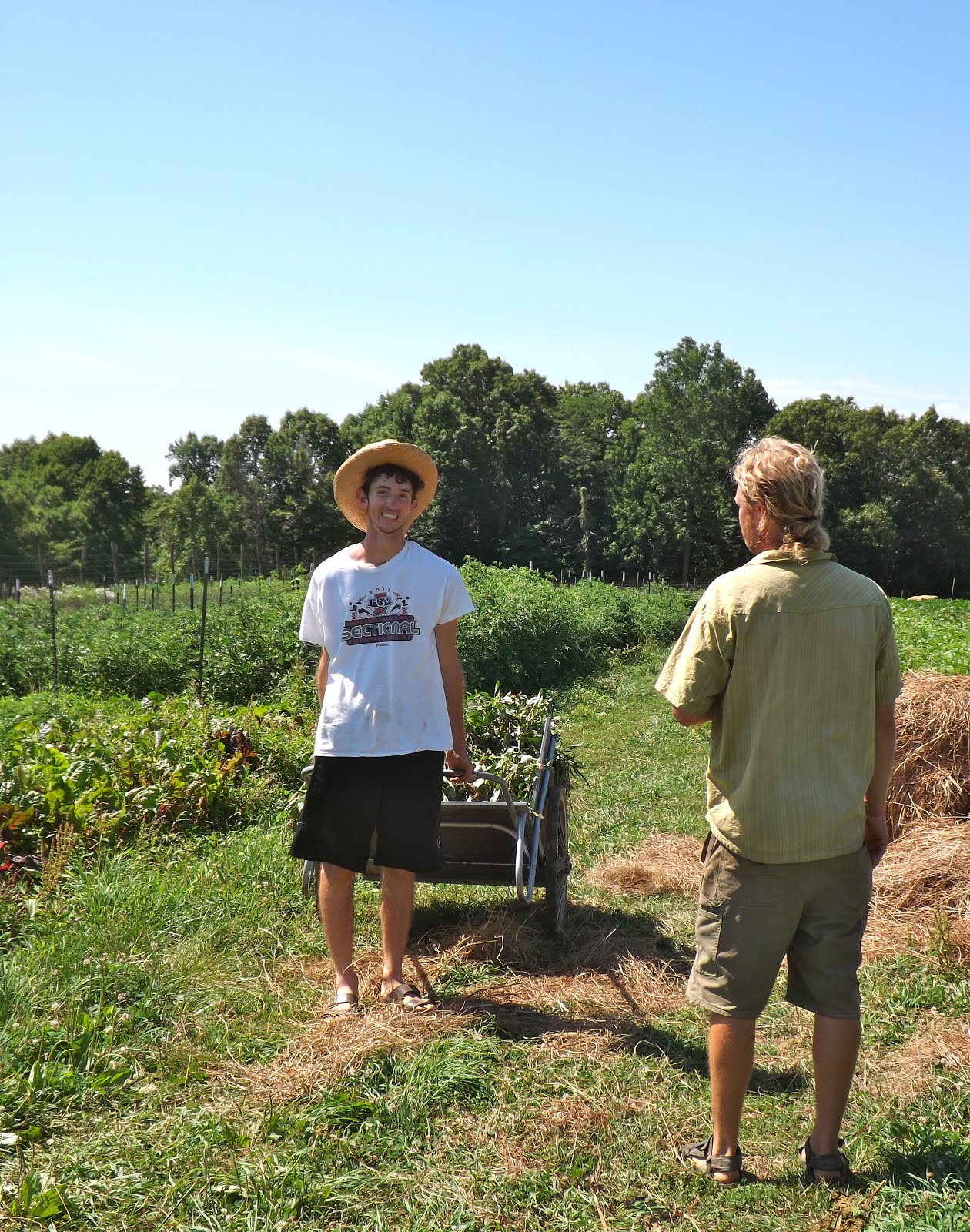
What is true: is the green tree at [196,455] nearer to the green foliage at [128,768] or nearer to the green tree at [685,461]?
the green tree at [685,461]

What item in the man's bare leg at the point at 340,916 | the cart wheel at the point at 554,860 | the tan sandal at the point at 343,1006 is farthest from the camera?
the cart wheel at the point at 554,860

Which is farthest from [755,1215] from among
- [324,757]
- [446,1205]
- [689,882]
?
[689,882]

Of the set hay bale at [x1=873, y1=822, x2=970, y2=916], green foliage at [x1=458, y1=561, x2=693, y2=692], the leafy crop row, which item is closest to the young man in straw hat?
hay bale at [x1=873, y1=822, x2=970, y2=916]

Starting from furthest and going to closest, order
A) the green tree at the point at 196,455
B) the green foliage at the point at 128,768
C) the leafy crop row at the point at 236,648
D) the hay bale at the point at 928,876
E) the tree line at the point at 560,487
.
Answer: the green tree at the point at 196,455 < the tree line at the point at 560,487 < the leafy crop row at the point at 236,648 < the green foliage at the point at 128,768 < the hay bale at the point at 928,876

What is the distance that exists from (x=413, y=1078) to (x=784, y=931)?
55.1 inches

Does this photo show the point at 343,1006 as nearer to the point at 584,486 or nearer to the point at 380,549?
the point at 380,549

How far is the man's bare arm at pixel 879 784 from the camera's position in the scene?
297 centimetres

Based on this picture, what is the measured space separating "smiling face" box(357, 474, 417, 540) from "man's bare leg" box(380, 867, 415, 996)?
Result: 136 cm

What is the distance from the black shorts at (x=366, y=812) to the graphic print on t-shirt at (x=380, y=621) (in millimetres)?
466

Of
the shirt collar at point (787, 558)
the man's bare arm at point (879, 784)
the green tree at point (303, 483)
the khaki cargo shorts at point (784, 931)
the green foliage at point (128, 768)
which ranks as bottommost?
the green foliage at point (128, 768)

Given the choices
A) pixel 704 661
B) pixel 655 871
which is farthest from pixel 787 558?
pixel 655 871

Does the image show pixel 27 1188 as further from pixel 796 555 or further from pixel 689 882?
pixel 689 882

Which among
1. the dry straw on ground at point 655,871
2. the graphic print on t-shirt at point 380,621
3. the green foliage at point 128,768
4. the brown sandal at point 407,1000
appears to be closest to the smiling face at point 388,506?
the graphic print on t-shirt at point 380,621

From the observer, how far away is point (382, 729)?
3869mm
